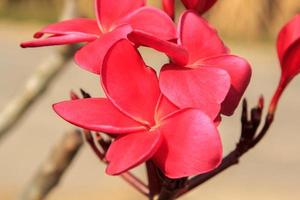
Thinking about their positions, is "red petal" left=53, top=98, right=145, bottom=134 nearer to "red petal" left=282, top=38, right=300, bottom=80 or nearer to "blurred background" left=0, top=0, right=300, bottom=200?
"red petal" left=282, top=38, right=300, bottom=80

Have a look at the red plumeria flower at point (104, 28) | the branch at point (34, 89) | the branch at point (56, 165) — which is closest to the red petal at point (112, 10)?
the red plumeria flower at point (104, 28)

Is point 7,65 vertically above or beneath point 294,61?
beneath

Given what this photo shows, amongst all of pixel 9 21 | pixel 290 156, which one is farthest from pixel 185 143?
pixel 9 21

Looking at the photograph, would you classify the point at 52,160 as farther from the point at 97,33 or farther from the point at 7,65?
the point at 7,65

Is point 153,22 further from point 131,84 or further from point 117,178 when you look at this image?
A: point 117,178

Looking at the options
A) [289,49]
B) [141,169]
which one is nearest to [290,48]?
[289,49]
